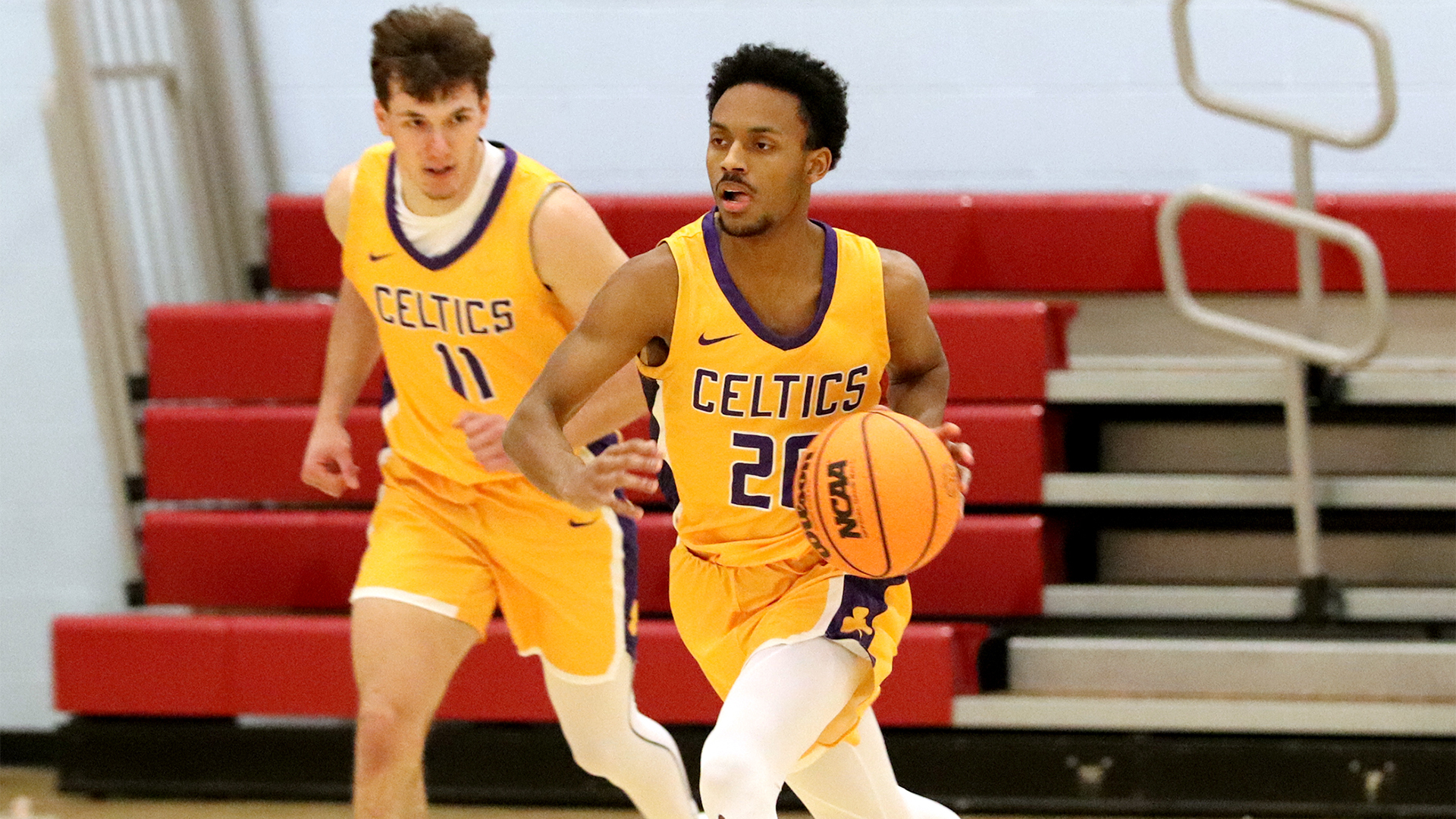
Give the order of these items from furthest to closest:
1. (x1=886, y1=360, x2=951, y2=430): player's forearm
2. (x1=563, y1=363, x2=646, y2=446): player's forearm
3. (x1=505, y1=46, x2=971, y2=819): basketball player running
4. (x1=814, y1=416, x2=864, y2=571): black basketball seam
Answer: (x1=563, y1=363, x2=646, y2=446): player's forearm
(x1=886, y1=360, x2=951, y2=430): player's forearm
(x1=505, y1=46, x2=971, y2=819): basketball player running
(x1=814, y1=416, x2=864, y2=571): black basketball seam

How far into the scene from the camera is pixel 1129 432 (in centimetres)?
517

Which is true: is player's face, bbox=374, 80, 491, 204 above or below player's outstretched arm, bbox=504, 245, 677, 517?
above

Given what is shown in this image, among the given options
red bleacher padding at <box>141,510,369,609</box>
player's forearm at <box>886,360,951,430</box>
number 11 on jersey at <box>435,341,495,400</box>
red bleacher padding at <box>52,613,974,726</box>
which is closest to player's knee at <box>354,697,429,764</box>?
number 11 on jersey at <box>435,341,495,400</box>

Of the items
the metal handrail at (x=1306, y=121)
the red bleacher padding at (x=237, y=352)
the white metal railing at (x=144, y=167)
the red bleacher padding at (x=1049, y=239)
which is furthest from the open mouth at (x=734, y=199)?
the white metal railing at (x=144, y=167)

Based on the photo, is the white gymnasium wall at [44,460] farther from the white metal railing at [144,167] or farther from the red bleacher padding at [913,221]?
the red bleacher padding at [913,221]

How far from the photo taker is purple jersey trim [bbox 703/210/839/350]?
9.04ft

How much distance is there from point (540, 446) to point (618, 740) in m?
0.91

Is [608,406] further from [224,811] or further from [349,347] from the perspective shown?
[224,811]

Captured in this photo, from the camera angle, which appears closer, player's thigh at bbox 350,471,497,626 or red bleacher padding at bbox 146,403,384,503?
player's thigh at bbox 350,471,497,626

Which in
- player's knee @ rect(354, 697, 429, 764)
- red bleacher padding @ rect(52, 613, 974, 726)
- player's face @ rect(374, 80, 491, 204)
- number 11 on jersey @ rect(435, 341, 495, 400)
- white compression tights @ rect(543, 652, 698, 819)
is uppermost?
player's face @ rect(374, 80, 491, 204)

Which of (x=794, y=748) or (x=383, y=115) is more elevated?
(x=383, y=115)

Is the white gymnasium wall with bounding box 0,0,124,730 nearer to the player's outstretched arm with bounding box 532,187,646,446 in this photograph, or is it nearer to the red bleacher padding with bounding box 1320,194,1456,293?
the player's outstretched arm with bounding box 532,187,646,446

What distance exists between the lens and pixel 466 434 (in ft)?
10.5

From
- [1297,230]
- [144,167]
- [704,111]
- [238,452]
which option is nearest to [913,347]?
[1297,230]
